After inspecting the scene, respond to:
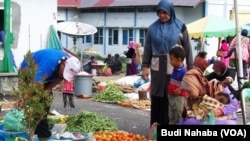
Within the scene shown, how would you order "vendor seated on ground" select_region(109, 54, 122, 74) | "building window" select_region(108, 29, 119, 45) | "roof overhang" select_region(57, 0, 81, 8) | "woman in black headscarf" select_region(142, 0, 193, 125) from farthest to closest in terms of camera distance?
"building window" select_region(108, 29, 119, 45), "roof overhang" select_region(57, 0, 81, 8), "vendor seated on ground" select_region(109, 54, 122, 74), "woman in black headscarf" select_region(142, 0, 193, 125)

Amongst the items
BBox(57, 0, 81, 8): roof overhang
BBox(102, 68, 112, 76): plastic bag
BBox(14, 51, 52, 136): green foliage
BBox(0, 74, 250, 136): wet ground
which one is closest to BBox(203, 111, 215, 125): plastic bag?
BBox(14, 51, 52, 136): green foliage

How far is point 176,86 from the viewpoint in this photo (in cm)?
738

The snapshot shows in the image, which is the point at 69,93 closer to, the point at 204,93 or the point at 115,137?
the point at 115,137

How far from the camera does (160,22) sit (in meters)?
7.86

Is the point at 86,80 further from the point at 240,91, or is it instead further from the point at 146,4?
the point at 146,4

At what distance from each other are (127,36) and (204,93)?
32211 millimetres

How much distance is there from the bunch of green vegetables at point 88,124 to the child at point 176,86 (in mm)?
1975

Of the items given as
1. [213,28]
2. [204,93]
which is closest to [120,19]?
[213,28]

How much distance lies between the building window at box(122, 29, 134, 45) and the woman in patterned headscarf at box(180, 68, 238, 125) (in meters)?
31.8

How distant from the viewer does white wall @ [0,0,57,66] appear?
56.8 feet

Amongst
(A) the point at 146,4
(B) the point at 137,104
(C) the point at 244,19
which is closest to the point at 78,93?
(B) the point at 137,104

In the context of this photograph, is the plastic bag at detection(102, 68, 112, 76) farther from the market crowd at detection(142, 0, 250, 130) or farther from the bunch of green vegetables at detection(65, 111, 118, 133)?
the market crowd at detection(142, 0, 250, 130)

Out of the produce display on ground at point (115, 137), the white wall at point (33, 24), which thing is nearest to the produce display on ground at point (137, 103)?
the white wall at point (33, 24)

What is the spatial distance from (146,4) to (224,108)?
30138 mm
